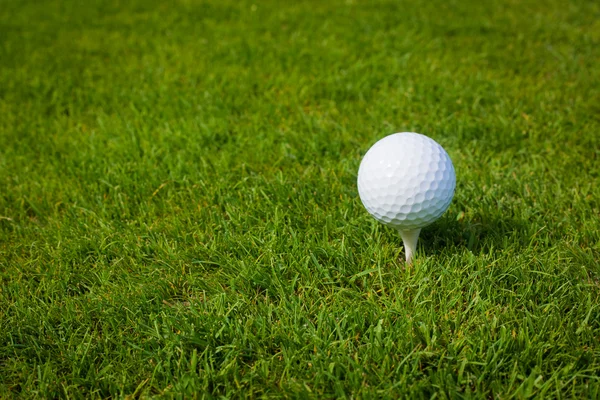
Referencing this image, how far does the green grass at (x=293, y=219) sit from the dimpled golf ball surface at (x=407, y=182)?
25cm

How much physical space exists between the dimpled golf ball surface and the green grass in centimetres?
25

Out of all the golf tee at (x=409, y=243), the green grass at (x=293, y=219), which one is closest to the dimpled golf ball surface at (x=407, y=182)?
the golf tee at (x=409, y=243)

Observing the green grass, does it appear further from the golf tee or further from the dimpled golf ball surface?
the dimpled golf ball surface

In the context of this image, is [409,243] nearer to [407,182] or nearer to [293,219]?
[407,182]

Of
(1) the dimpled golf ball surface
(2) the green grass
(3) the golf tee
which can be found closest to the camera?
(2) the green grass

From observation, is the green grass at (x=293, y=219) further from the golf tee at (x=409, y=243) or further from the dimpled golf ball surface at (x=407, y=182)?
the dimpled golf ball surface at (x=407, y=182)

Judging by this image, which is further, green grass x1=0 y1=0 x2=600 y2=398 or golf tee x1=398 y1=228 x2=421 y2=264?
golf tee x1=398 y1=228 x2=421 y2=264

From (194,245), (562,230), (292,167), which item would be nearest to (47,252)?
(194,245)

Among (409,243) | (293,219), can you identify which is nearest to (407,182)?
(409,243)

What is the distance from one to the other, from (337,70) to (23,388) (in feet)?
11.1

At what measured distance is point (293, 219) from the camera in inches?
104

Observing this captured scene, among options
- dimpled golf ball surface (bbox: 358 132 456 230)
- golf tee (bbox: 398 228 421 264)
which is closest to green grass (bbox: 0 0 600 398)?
golf tee (bbox: 398 228 421 264)

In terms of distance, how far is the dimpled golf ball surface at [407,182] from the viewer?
6.98 ft

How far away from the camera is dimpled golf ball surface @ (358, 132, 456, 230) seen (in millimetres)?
2129
